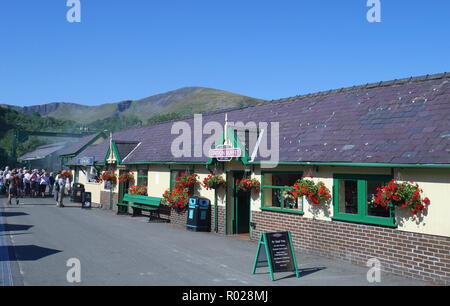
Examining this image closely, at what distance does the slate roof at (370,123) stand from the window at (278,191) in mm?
647

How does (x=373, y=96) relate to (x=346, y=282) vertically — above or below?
above

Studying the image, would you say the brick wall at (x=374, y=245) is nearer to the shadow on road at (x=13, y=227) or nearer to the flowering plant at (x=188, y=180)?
the flowering plant at (x=188, y=180)

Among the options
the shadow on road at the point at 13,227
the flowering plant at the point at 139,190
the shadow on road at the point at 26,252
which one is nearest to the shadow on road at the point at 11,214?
the shadow on road at the point at 13,227

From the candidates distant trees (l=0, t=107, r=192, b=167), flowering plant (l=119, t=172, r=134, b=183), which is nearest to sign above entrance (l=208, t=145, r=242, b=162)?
flowering plant (l=119, t=172, r=134, b=183)

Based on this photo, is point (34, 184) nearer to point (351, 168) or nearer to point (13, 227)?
point (13, 227)

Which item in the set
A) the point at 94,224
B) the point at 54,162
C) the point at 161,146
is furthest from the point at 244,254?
the point at 54,162

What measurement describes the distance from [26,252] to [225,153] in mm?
6336

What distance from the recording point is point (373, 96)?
12.5 metres

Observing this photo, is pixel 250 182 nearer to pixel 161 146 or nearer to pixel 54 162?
pixel 161 146

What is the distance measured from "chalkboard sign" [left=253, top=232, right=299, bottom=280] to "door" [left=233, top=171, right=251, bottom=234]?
19.0 feet

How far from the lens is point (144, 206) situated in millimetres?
19578

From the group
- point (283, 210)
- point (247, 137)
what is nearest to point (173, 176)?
point (247, 137)

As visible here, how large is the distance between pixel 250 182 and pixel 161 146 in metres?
7.71

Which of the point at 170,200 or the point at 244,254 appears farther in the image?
the point at 170,200
